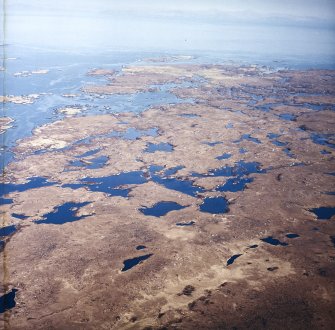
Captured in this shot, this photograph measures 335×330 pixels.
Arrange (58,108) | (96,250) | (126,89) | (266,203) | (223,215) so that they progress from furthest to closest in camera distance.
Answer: (126,89) → (58,108) → (266,203) → (223,215) → (96,250)

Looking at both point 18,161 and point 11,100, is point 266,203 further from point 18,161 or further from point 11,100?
point 11,100

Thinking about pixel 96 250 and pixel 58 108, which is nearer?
pixel 96 250

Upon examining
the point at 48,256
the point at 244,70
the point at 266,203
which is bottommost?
the point at 48,256

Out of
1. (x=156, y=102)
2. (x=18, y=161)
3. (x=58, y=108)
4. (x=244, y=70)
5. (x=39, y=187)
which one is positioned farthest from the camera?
(x=244, y=70)

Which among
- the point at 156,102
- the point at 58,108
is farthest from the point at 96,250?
the point at 156,102

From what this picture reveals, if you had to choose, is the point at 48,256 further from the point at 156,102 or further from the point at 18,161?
the point at 156,102

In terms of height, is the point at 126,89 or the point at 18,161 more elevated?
the point at 126,89
